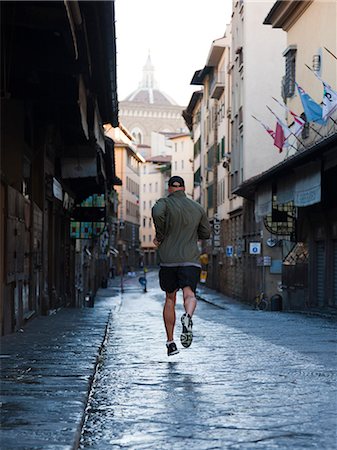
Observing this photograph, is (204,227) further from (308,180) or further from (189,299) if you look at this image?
(308,180)

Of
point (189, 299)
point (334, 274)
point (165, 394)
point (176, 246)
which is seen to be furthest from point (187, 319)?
point (334, 274)

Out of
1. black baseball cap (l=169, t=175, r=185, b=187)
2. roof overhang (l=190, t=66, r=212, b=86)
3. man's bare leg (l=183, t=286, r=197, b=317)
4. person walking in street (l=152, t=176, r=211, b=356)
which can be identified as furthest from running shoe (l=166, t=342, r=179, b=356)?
roof overhang (l=190, t=66, r=212, b=86)

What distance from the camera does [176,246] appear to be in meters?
9.09

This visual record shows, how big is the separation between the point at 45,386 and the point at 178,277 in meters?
2.71

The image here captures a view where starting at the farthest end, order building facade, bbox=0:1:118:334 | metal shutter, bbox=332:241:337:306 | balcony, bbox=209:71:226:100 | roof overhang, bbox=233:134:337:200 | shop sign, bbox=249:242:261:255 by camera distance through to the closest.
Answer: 1. balcony, bbox=209:71:226:100
2. shop sign, bbox=249:242:261:255
3. metal shutter, bbox=332:241:337:306
4. roof overhang, bbox=233:134:337:200
5. building facade, bbox=0:1:118:334

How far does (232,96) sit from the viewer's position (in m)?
50.0

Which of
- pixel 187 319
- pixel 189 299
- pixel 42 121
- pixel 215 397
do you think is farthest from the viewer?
pixel 42 121

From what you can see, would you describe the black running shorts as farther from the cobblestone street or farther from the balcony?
the balcony

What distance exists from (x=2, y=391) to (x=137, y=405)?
0.91 m

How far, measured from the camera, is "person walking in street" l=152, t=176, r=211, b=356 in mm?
9023

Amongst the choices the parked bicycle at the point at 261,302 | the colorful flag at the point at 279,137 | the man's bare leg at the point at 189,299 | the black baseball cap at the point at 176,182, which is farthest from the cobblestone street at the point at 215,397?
the parked bicycle at the point at 261,302

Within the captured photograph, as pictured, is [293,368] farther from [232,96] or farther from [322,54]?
[232,96]

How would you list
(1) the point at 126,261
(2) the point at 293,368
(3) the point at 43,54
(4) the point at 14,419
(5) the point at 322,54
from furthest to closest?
(1) the point at 126,261 → (5) the point at 322,54 → (3) the point at 43,54 → (2) the point at 293,368 → (4) the point at 14,419

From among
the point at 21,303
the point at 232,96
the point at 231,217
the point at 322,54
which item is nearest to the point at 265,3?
the point at 232,96
